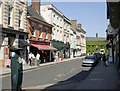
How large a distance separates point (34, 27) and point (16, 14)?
17.7 ft

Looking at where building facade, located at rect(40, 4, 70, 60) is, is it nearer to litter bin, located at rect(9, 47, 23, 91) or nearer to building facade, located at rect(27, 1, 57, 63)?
building facade, located at rect(27, 1, 57, 63)

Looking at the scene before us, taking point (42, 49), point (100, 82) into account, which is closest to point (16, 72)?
point (100, 82)

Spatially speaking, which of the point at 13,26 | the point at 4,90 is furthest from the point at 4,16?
the point at 4,90

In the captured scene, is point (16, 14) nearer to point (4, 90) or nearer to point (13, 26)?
point (13, 26)

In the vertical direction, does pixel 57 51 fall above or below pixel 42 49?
below

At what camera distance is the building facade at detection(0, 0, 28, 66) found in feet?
61.6

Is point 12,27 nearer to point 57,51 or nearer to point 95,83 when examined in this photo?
point 95,83

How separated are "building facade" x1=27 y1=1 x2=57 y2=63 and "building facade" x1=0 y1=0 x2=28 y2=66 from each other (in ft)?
5.28

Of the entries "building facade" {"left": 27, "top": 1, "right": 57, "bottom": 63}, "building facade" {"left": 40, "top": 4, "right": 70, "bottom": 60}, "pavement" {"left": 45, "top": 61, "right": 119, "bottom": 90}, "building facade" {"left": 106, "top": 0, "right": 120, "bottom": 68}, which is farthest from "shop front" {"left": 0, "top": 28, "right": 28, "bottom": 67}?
"building facade" {"left": 40, "top": 4, "right": 70, "bottom": 60}

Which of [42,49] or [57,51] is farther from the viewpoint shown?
[57,51]

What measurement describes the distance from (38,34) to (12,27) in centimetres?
749

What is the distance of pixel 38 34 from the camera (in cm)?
2750

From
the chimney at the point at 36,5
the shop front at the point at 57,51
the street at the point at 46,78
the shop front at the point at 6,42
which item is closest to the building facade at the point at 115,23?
the street at the point at 46,78

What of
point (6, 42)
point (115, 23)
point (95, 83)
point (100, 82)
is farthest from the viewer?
point (6, 42)
